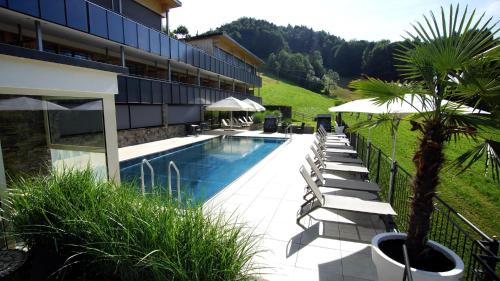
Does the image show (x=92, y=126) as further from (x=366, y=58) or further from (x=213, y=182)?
(x=366, y=58)

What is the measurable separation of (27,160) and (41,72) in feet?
5.92

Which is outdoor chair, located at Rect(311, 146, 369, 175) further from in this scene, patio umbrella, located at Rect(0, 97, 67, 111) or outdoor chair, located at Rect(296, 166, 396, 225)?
patio umbrella, located at Rect(0, 97, 67, 111)

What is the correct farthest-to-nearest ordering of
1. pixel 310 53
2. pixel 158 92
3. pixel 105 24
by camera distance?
Result: pixel 310 53, pixel 158 92, pixel 105 24

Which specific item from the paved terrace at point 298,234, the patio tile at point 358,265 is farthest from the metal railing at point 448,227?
the patio tile at point 358,265

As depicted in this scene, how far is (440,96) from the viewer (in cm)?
279

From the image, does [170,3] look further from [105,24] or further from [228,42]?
[228,42]

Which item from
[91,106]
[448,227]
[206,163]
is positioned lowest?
[448,227]

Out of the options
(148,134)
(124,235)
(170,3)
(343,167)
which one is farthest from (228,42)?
(124,235)

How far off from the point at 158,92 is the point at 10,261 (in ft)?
49.0

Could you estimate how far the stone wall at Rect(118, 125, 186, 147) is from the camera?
14836 millimetres

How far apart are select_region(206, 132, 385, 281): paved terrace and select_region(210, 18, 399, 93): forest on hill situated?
7517 cm

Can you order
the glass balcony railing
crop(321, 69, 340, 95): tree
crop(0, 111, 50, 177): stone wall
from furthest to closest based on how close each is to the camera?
crop(321, 69, 340, 95): tree → the glass balcony railing → crop(0, 111, 50, 177): stone wall

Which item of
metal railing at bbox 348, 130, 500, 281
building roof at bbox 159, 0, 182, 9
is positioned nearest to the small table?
metal railing at bbox 348, 130, 500, 281

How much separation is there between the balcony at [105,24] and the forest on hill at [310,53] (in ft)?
211
